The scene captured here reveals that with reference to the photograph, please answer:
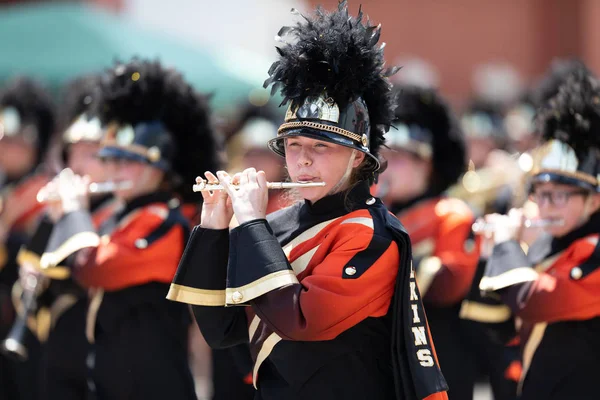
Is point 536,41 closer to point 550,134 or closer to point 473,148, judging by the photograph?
point 473,148

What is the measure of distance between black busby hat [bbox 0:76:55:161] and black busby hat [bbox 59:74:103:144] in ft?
2.11

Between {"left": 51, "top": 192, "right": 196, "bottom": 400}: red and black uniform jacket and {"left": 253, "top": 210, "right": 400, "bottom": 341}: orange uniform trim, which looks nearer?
{"left": 253, "top": 210, "right": 400, "bottom": 341}: orange uniform trim

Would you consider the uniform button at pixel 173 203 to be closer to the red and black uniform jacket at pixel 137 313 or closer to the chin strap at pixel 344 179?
the red and black uniform jacket at pixel 137 313

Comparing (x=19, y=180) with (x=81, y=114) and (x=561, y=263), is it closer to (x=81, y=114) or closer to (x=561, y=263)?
(x=81, y=114)

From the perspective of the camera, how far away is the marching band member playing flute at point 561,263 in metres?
4.56

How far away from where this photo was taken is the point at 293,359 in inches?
145

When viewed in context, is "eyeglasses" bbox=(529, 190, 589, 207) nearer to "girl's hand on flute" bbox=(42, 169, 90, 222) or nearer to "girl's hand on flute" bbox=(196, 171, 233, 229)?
"girl's hand on flute" bbox=(196, 171, 233, 229)

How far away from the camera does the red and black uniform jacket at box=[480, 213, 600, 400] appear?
4.54 metres

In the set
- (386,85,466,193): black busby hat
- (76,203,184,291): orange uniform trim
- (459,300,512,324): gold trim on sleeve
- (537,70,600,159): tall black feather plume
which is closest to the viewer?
(537,70,600,159): tall black feather plume

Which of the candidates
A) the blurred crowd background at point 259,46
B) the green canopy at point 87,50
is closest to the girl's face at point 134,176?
the blurred crowd background at point 259,46

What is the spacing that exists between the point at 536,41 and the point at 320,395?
2414cm

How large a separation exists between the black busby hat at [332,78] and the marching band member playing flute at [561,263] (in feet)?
3.82

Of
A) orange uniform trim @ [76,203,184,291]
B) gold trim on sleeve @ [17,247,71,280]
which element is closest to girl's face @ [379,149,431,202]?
orange uniform trim @ [76,203,184,291]

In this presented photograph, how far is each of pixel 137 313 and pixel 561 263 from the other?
216cm
